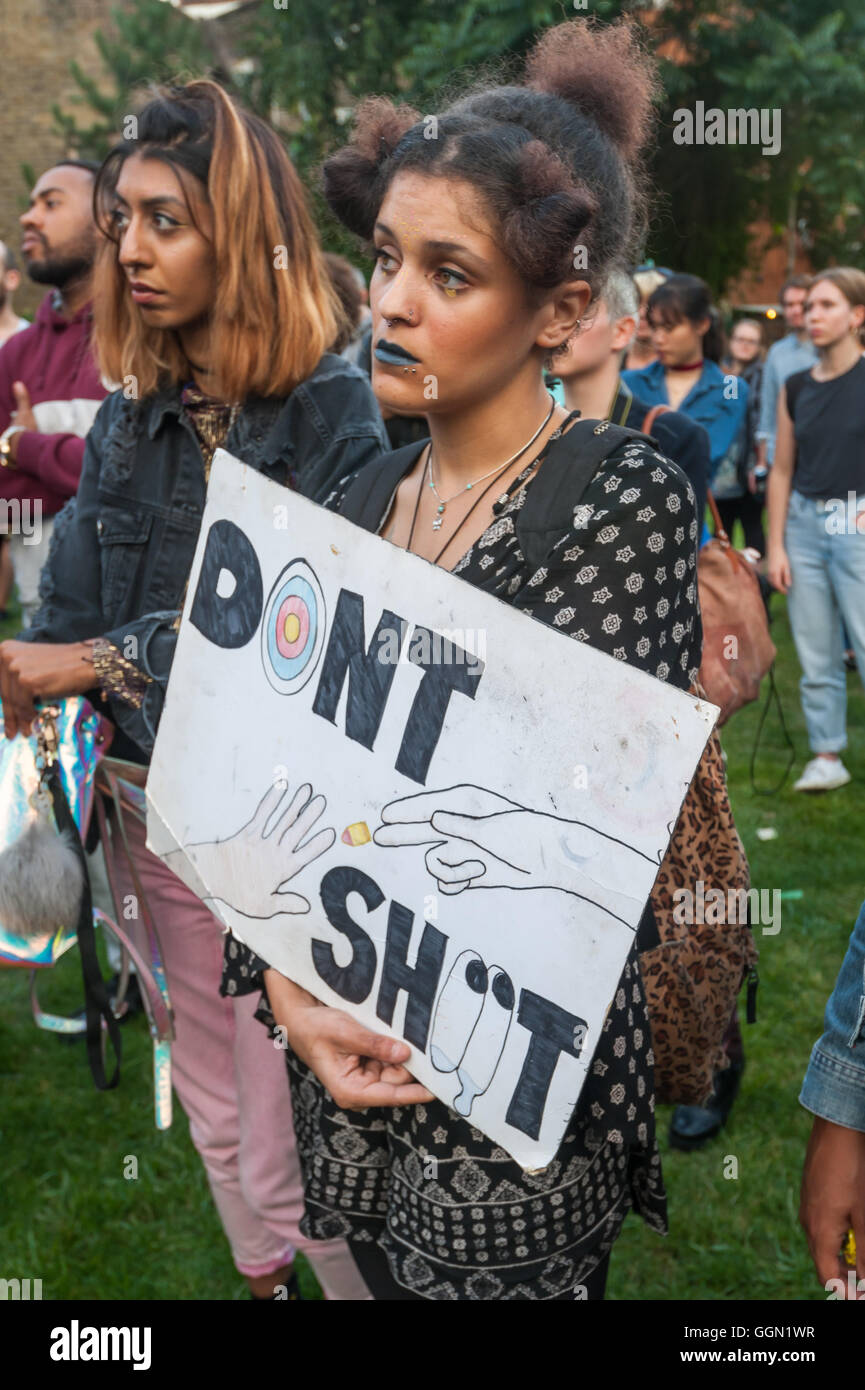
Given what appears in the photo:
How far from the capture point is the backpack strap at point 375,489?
1.81 m

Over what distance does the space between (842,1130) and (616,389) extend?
7.17 feet

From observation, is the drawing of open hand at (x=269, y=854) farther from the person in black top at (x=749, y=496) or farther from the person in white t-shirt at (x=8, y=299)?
the person in black top at (x=749, y=496)

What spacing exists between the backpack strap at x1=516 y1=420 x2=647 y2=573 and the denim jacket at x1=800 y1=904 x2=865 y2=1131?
56 centimetres

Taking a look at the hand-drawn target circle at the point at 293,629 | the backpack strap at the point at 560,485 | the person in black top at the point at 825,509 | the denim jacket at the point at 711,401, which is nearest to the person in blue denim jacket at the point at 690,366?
the denim jacket at the point at 711,401

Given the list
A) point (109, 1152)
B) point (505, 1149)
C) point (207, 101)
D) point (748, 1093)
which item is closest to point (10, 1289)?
point (109, 1152)

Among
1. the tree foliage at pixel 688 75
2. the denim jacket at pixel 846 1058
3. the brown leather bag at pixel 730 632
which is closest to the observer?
the denim jacket at pixel 846 1058

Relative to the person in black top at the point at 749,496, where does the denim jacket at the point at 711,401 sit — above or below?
above

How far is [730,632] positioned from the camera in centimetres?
276

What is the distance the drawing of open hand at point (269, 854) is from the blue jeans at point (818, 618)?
4.67m

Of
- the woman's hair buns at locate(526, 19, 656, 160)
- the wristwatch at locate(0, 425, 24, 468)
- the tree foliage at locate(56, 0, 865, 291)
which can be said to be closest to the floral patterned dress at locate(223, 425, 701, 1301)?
the woman's hair buns at locate(526, 19, 656, 160)

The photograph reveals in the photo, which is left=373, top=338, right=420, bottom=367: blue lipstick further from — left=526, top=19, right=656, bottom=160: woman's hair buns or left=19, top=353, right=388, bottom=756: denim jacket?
left=19, top=353, right=388, bottom=756: denim jacket

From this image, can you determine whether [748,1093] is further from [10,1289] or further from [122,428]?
[122,428]

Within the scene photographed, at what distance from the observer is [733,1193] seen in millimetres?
3062
